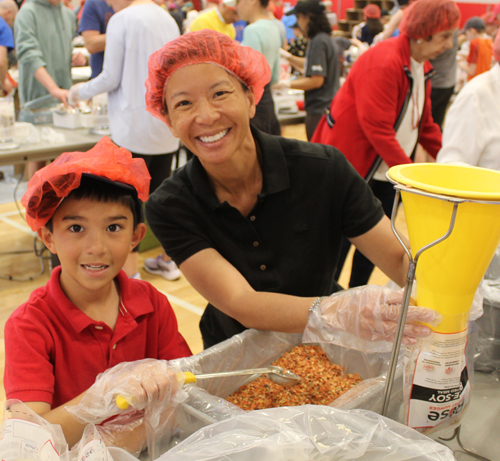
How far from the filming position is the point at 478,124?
1.75 m

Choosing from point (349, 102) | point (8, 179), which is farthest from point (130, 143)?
point (8, 179)

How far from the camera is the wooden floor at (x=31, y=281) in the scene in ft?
8.82

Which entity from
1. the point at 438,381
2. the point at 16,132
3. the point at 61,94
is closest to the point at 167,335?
the point at 438,381

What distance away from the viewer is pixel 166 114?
4.32 ft

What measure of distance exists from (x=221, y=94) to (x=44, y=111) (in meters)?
2.44

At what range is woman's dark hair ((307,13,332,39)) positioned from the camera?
3.67 metres

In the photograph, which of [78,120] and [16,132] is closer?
[16,132]

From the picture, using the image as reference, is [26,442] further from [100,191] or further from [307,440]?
[100,191]

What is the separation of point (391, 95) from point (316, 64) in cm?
161

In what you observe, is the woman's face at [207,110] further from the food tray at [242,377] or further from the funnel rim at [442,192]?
the funnel rim at [442,192]

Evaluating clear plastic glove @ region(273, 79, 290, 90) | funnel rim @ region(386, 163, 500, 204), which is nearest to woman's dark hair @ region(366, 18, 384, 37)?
clear plastic glove @ region(273, 79, 290, 90)

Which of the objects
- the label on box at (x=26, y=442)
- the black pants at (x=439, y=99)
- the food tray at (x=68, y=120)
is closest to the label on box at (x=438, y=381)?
the label on box at (x=26, y=442)

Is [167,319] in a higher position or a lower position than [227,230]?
lower

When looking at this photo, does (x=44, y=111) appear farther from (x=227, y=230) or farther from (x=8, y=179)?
(x=227, y=230)
